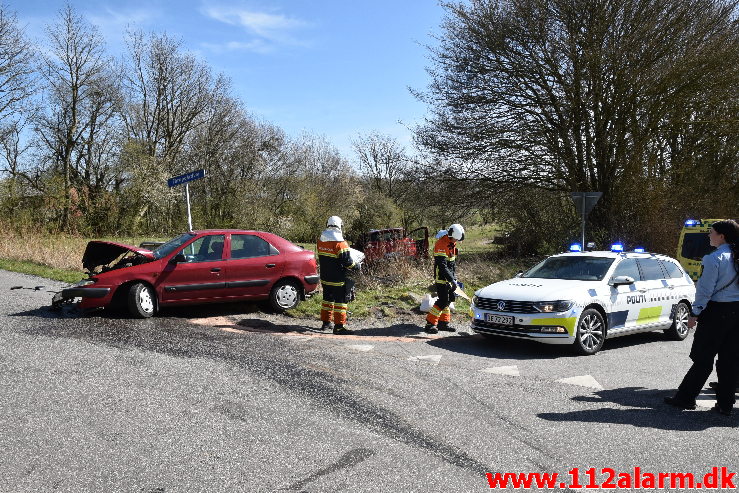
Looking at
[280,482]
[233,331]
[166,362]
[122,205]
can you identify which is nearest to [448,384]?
[280,482]

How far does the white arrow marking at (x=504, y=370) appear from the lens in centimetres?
691

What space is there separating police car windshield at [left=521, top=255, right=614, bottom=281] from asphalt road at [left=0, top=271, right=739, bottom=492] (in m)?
1.26

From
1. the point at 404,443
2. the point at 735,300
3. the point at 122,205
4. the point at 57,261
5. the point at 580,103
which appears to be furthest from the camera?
the point at 122,205

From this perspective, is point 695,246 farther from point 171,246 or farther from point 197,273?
point 171,246

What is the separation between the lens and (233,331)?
8797 millimetres

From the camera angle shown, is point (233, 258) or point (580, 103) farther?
point (580, 103)

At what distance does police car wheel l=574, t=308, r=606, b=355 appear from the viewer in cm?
812

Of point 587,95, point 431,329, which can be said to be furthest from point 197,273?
point 587,95

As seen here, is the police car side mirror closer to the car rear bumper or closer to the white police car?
the white police car

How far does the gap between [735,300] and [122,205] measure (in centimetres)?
3035

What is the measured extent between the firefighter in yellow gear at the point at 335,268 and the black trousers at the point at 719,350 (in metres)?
4.81

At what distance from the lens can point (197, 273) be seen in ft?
31.7

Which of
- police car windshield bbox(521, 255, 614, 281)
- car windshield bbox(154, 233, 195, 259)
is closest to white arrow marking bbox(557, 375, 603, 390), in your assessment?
police car windshield bbox(521, 255, 614, 281)

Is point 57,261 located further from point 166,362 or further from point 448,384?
point 448,384
